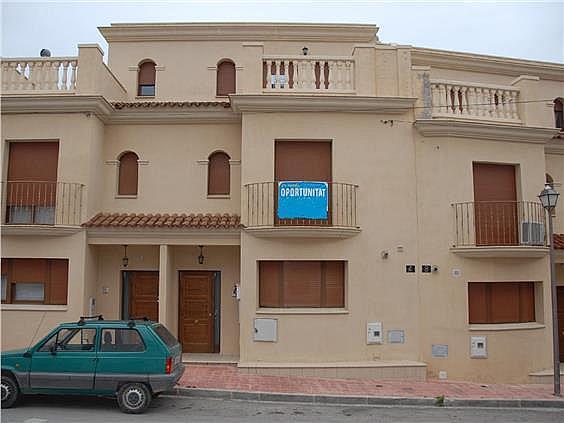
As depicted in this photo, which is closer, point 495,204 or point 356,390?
point 356,390

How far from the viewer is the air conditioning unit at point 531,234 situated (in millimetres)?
12242

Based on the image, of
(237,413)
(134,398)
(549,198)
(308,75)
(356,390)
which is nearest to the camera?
(134,398)

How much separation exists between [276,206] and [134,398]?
5373 mm

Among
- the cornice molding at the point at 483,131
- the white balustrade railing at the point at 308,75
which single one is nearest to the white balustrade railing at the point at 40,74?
the white balustrade railing at the point at 308,75

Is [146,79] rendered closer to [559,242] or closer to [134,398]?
[134,398]

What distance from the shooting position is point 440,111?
42.5ft

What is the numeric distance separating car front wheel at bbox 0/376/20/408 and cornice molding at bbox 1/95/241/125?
22.6ft

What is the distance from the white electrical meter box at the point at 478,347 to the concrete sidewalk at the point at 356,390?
0.71 metres

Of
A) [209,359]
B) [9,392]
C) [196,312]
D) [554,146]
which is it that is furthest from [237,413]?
[554,146]

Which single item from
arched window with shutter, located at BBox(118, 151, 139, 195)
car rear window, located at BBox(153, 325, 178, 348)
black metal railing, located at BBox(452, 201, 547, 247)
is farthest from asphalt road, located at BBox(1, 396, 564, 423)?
arched window with shutter, located at BBox(118, 151, 139, 195)

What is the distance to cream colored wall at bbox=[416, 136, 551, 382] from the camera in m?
12.2

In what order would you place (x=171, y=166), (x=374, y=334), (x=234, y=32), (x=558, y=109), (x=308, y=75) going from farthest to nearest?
(x=558, y=109) < (x=234, y=32) < (x=171, y=166) < (x=308, y=75) < (x=374, y=334)

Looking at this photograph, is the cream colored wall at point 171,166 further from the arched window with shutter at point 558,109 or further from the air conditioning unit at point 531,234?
the arched window with shutter at point 558,109

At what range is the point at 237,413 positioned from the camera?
912 centimetres
